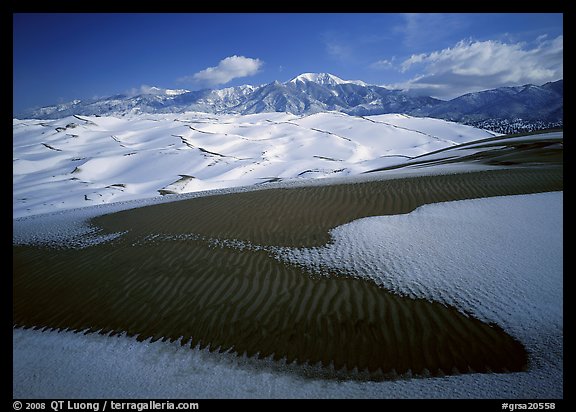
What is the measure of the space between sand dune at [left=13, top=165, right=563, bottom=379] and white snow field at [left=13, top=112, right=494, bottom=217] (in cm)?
2056

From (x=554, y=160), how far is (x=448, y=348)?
1635 cm

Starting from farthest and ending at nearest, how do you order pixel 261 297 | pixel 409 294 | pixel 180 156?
pixel 180 156
pixel 261 297
pixel 409 294

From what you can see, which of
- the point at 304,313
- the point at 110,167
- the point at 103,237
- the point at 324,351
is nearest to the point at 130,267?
the point at 103,237

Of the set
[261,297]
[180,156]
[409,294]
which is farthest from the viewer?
[180,156]

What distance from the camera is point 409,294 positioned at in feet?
19.5

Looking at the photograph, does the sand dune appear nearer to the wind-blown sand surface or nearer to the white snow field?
the wind-blown sand surface

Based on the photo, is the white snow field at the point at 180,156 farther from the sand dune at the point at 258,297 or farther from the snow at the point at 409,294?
the snow at the point at 409,294

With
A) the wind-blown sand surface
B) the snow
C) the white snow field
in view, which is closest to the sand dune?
the wind-blown sand surface

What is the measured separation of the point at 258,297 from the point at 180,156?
4393 centimetres

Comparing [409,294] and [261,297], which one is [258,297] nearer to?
[261,297]

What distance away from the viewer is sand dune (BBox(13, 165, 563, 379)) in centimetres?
472

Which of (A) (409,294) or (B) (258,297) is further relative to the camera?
(B) (258,297)

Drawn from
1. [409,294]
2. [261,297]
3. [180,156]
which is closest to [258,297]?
[261,297]

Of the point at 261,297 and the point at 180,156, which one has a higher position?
the point at 180,156
